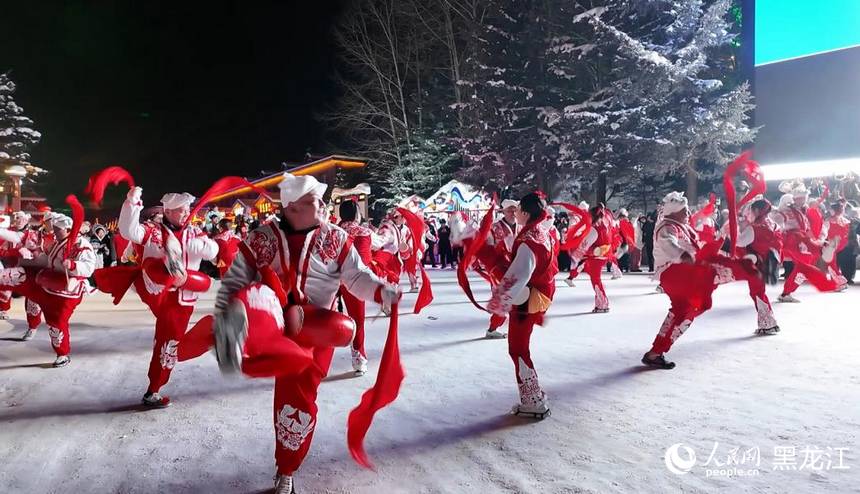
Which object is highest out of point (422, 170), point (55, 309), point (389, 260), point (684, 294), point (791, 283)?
point (422, 170)

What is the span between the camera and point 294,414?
2.97 meters

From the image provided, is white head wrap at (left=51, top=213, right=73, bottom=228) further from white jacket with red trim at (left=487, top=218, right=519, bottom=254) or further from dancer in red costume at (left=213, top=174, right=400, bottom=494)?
white jacket with red trim at (left=487, top=218, right=519, bottom=254)

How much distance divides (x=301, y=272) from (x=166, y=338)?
2316 millimetres

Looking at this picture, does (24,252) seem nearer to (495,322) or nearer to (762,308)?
(495,322)

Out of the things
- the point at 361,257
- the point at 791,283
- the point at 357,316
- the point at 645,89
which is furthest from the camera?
the point at 645,89

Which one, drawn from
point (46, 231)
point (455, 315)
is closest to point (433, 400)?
point (455, 315)

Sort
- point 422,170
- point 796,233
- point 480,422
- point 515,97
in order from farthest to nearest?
point 422,170, point 515,97, point 796,233, point 480,422

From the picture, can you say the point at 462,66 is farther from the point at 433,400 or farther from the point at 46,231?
the point at 433,400

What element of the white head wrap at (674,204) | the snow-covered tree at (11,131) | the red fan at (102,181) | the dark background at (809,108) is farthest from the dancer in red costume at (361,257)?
the snow-covered tree at (11,131)

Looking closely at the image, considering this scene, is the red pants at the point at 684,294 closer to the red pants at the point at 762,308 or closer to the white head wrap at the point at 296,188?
the red pants at the point at 762,308

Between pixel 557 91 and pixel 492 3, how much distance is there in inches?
168

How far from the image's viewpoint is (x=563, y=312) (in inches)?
359

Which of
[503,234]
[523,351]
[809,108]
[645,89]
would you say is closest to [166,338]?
[523,351]

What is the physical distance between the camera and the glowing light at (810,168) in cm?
1780
